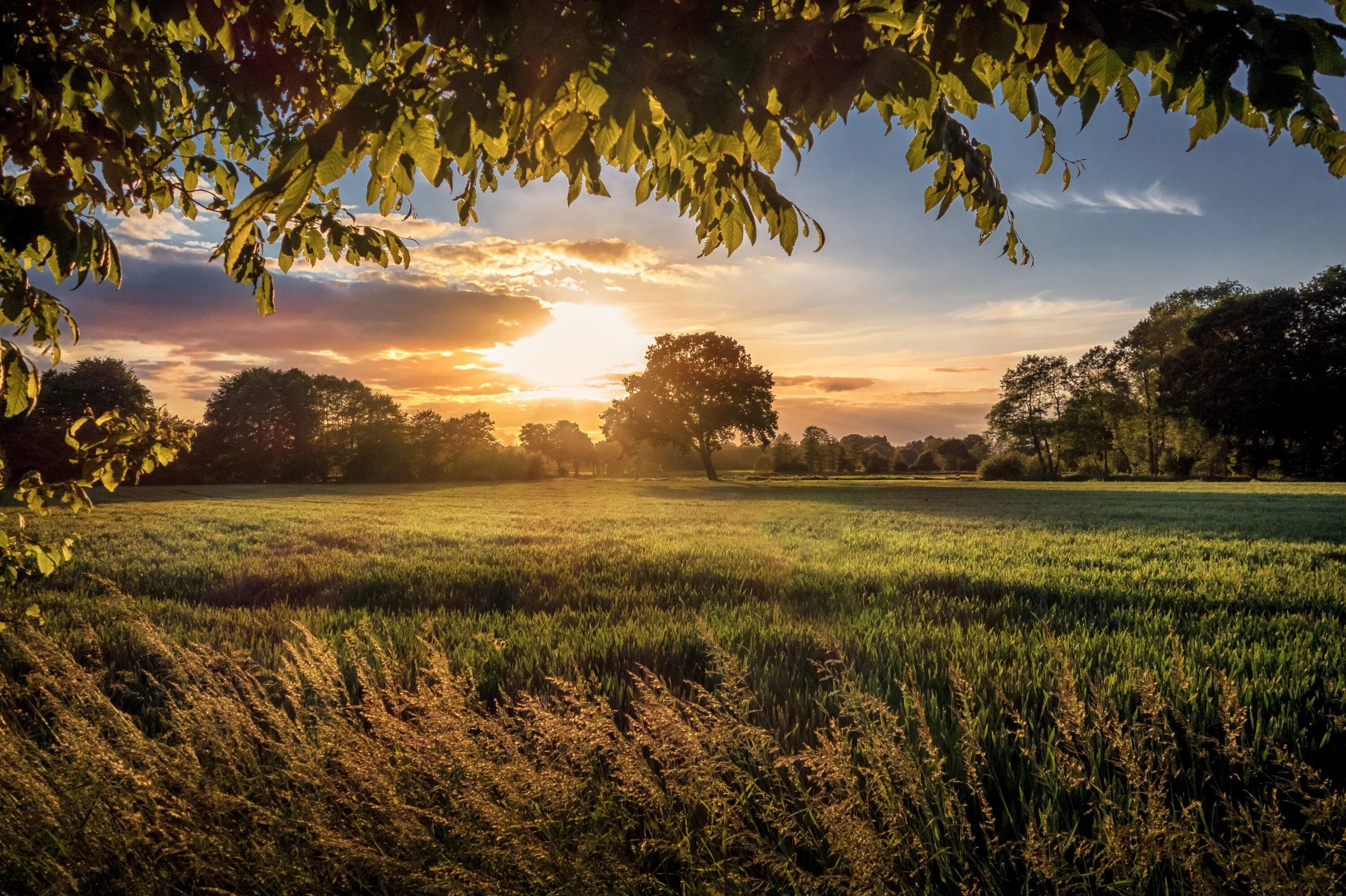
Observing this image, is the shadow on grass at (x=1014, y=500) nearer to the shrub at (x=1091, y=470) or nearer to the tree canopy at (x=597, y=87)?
the tree canopy at (x=597, y=87)

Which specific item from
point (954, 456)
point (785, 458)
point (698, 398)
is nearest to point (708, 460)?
point (698, 398)

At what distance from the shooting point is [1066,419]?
62.4m

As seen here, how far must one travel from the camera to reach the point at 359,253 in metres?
3.76

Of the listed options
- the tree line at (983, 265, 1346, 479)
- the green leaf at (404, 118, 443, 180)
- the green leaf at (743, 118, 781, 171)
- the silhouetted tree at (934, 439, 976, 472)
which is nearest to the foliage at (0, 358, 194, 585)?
the green leaf at (404, 118, 443, 180)

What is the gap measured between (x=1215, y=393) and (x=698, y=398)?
39220 mm

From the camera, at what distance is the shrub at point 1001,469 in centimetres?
5812

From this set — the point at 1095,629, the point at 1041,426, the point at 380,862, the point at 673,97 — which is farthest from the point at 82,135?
the point at 1041,426

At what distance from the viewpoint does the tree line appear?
1658 inches

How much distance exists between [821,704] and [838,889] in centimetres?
129

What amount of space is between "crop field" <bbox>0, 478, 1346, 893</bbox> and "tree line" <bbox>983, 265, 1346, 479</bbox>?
51025 mm

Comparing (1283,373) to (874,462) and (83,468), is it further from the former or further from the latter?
(83,468)

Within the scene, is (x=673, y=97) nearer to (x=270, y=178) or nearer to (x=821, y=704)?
(x=270, y=178)

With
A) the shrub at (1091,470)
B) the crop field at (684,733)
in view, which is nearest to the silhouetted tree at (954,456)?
the shrub at (1091,470)

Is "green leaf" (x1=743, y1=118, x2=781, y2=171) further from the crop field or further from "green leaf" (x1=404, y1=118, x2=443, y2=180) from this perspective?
the crop field
